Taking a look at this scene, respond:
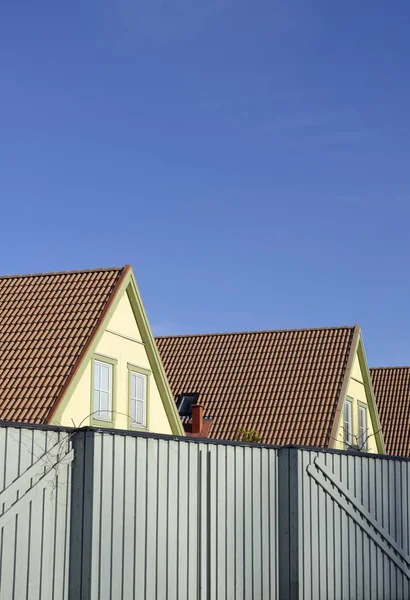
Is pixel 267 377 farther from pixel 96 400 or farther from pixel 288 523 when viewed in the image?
pixel 288 523

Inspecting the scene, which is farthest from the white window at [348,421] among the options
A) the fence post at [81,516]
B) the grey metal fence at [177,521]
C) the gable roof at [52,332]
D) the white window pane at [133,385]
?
the fence post at [81,516]

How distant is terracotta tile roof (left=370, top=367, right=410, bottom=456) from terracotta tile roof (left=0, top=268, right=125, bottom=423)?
16.7 m

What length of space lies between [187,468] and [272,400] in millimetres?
20427

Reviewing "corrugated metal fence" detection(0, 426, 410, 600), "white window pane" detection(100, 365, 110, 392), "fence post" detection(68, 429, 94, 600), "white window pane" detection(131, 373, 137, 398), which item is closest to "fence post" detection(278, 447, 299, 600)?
"corrugated metal fence" detection(0, 426, 410, 600)

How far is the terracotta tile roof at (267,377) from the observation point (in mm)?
30797

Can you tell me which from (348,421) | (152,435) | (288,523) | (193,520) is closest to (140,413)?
(348,421)

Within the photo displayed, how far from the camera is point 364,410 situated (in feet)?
113

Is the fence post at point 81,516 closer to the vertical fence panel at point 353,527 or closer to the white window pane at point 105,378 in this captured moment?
the vertical fence panel at point 353,527

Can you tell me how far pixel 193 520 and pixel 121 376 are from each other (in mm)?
13096

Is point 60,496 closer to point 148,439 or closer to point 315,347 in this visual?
point 148,439

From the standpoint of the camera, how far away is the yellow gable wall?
2265 cm

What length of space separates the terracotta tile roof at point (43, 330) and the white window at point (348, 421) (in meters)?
10.1

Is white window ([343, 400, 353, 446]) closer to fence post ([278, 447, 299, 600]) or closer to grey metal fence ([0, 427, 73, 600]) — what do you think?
fence post ([278, 447, 299, 600])

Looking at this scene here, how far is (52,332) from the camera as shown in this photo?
24188mm
